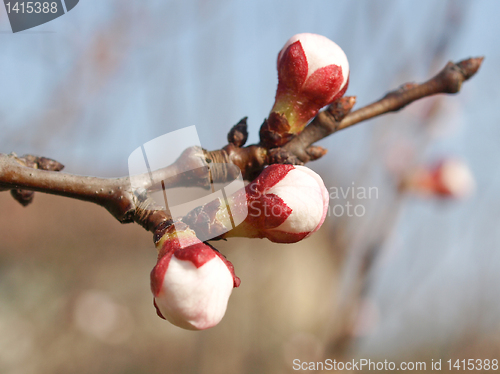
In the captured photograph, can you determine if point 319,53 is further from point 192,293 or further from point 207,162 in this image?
point 192,293

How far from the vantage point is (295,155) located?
929 millimetres

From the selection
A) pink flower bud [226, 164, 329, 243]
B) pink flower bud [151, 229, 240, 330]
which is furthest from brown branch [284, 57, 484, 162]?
pink flower bud [151, 229, 240, 330]

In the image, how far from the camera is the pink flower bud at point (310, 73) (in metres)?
0.82

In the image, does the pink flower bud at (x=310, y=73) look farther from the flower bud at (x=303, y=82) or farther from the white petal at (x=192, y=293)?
the white petal at (x=192, y=293)

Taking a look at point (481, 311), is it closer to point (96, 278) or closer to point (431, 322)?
point (431, 322)

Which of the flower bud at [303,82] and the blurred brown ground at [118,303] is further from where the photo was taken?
the blurred brown ground at [118,303]

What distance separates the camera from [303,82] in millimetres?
847

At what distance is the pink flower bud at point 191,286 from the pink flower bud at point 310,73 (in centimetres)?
48

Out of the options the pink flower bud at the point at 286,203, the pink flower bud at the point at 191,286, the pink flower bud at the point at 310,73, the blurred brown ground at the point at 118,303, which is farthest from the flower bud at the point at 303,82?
the blurred brown ground at the point at 118,303

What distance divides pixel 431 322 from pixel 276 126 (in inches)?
106

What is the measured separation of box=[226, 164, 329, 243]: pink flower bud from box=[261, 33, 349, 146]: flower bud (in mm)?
245

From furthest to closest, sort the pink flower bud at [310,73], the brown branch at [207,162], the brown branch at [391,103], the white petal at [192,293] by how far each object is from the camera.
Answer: the brown branch at [391,103] → the pink flower bud at [310,73] → the brown branch at [207,162] → the white petal at [192,293]

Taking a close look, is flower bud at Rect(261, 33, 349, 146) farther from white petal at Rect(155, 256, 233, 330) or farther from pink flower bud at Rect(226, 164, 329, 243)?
white petal at Rect(155, 256, 233, 330)

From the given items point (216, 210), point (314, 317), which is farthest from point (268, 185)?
point (314, 317)
